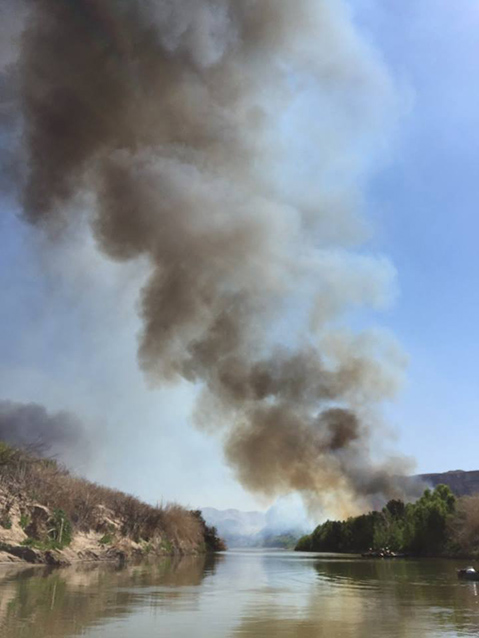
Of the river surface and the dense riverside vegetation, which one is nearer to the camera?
the river surface

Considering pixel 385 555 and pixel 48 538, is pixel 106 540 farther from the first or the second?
pixel 385 555

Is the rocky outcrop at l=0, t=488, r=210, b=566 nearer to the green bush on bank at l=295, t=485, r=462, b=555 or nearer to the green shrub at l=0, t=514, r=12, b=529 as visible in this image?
the green shrub at l=0, t=514, r=12, b=529

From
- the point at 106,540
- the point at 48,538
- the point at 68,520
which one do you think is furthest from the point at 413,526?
the point at 48,538

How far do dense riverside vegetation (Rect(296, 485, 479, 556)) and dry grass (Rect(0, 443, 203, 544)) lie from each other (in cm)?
3140

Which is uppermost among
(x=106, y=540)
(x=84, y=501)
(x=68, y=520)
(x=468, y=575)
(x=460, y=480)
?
(x=460, y=480)

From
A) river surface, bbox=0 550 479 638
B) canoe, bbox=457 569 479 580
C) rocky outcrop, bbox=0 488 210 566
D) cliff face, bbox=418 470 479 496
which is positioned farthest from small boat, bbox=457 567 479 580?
cliff face, bbox=418 470 479 496

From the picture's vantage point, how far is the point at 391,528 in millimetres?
85062

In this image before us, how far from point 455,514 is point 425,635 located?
67.3 metres

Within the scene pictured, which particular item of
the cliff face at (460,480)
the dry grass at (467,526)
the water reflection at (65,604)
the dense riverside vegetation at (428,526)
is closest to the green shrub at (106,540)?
the water reflection at (65,604)

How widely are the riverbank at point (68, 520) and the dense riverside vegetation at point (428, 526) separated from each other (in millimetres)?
32650

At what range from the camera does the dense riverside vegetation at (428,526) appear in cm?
6378

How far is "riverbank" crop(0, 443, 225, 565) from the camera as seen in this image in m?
40.8

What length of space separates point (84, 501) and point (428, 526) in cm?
4794

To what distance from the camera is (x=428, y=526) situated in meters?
75.1
